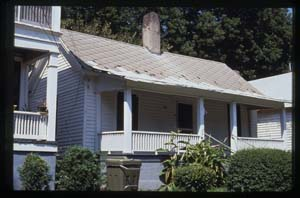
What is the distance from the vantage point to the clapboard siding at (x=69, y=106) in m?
14.0

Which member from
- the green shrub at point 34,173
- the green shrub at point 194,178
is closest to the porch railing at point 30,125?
the green shrub at point 34,173

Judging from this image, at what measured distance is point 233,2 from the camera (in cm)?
557

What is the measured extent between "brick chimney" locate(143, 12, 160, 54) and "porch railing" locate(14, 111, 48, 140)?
701cm

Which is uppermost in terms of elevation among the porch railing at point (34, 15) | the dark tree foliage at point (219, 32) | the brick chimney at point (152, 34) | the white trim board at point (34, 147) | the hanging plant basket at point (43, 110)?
the dark tree foliage at point (219, 32)

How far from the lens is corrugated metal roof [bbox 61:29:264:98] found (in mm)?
14141

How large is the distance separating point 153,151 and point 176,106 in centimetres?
328

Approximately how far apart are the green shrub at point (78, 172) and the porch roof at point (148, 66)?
2.64 meters

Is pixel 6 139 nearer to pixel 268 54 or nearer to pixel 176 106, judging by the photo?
pixel 176 106

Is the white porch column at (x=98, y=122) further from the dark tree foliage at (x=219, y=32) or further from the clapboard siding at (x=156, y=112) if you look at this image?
the dark tree foliage at (x=219, y=32)

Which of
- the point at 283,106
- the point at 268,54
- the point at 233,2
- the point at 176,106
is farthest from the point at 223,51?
the point at 233,2

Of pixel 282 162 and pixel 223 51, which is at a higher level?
pixel 223 51

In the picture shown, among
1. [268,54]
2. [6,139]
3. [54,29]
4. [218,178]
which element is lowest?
[218,178]

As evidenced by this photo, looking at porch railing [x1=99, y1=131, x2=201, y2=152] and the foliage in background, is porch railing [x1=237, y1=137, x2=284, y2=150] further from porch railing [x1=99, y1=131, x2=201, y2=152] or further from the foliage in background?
porch railing [x1=99, y1=131, x2=201, y2=152]

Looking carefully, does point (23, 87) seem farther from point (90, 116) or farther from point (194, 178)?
point (194, 178)
